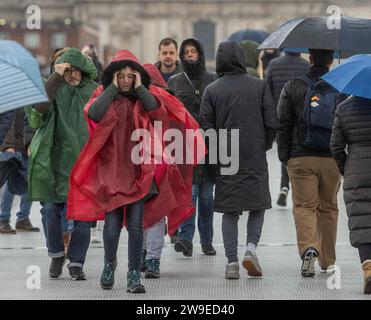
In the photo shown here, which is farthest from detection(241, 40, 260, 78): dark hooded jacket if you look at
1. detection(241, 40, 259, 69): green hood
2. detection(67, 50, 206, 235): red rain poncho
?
detection(67, 50, 206, 235): red rain poncho

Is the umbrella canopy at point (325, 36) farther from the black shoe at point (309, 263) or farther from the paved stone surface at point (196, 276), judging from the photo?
the paved stone surface at point (196, 276)

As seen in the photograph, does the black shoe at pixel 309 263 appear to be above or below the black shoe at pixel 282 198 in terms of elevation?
above

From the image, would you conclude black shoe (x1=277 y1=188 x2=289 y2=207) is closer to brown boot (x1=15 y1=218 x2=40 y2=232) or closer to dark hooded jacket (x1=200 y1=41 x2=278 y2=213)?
brown boot (x1=15 y1=218 x2=40 y2=232)

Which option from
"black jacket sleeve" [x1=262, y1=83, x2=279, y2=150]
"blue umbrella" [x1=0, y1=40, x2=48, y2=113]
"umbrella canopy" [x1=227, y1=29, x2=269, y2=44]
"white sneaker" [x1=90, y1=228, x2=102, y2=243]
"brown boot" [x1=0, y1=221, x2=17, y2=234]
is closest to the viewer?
"blue umbrella" [x1=0, y1=40, x2=48, y2=113]

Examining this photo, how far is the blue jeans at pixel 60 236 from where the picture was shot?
13008 millimetres

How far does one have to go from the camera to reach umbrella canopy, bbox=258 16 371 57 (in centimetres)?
1335

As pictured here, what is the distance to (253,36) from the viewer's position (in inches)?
1181

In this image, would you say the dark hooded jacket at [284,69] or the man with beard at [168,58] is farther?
the dark hooded jacket at [284,69]

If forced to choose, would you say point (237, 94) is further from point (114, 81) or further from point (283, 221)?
point (283, 221)

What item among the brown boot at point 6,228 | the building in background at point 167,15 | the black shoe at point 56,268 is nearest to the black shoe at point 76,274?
the black shoe at point 56,268

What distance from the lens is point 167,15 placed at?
103 metres

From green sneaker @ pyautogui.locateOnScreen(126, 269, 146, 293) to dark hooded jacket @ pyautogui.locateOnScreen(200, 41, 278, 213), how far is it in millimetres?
1202

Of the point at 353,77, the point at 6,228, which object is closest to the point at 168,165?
the point at 353,77

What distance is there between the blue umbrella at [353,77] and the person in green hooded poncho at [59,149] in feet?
6.60
